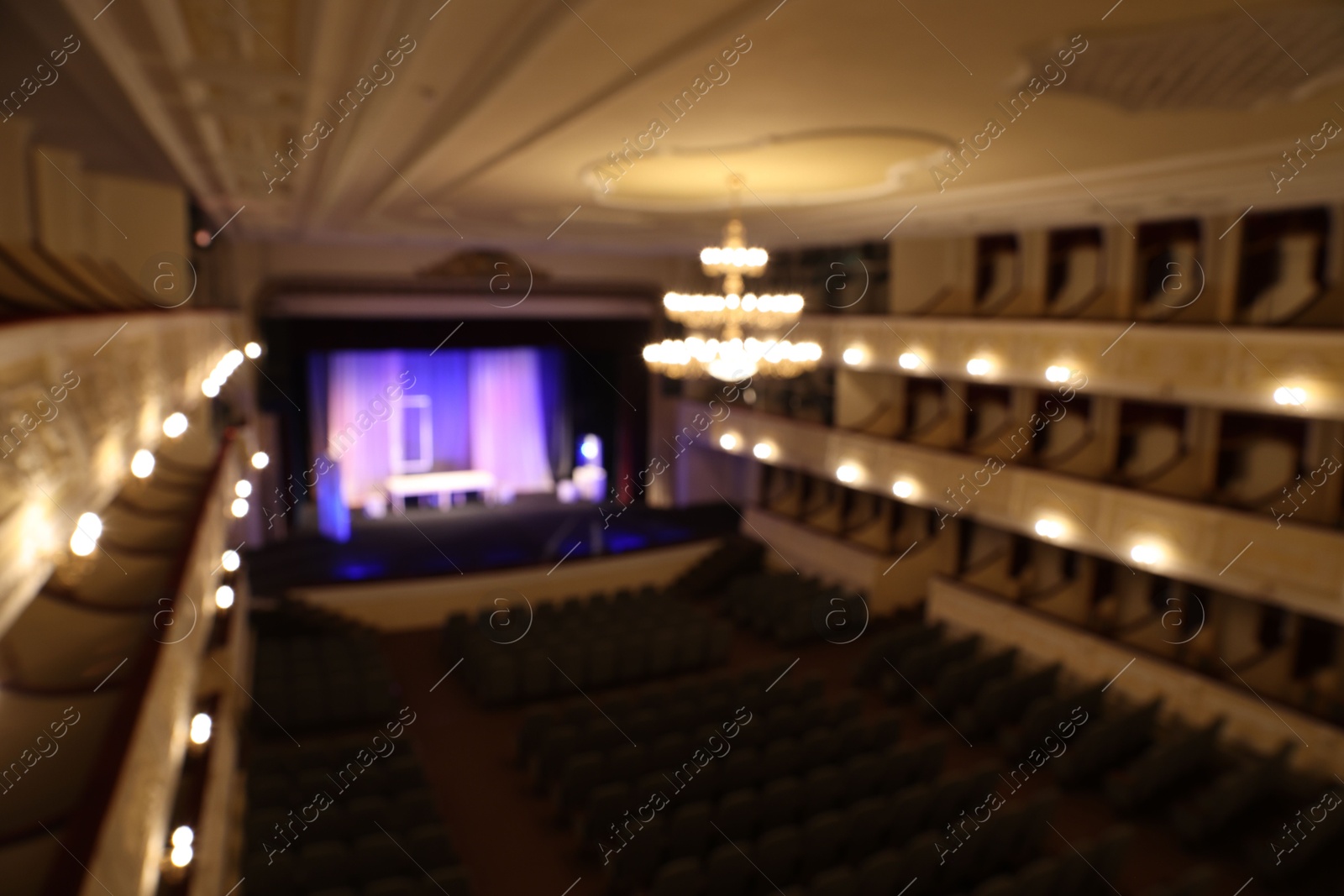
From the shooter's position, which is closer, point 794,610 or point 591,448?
point 794,610

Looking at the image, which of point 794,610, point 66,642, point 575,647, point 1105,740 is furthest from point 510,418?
point 66,642

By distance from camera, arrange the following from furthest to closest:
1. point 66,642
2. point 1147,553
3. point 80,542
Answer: point 1147,553 < point 66,642 < point 80,542

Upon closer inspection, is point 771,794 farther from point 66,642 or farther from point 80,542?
point 80,542

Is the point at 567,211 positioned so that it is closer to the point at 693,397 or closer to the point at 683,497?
the point at 693,397

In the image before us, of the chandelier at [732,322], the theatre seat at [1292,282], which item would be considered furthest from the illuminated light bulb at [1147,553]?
the chandelier at [732,322]

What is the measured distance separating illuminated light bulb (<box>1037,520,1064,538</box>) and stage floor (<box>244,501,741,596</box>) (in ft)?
21.4

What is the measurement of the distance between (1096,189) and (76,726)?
8.34 meters

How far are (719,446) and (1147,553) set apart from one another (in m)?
9.08

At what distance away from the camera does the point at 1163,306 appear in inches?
381

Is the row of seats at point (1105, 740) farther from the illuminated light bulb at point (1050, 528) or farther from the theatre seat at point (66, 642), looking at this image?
the theatre seat at point (66, 642)

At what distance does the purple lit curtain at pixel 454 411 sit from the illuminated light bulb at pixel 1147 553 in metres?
14.2

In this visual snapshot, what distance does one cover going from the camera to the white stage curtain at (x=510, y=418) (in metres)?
20.0

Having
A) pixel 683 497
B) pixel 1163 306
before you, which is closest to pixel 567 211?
pixel 1163 306

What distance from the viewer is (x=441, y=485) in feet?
63.0
